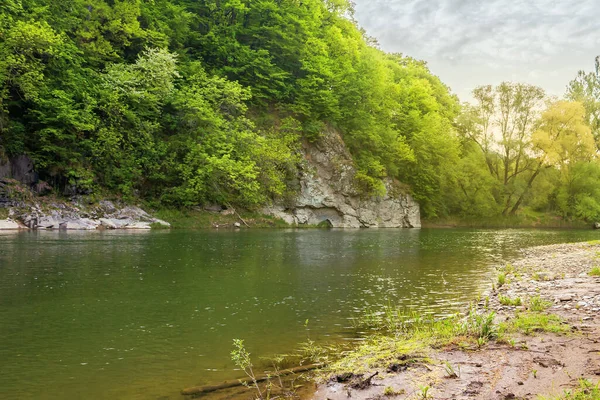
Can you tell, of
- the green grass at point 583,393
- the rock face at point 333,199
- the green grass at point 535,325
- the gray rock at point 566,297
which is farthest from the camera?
→ the rock face at point 333,199

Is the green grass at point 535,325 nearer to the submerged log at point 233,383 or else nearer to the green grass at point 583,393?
the green grass at point 583,393

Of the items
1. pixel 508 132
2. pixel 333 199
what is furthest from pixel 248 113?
pixel 508 132

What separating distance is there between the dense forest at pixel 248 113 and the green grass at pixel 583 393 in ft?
123

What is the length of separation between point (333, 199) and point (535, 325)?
46.7m

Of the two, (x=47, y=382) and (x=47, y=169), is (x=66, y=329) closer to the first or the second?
(x=47, y=382)

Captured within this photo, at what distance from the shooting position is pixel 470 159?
6744 centimetres

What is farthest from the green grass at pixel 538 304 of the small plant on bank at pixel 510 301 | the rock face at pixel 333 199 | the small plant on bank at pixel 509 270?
the rock face at pixel 333 199

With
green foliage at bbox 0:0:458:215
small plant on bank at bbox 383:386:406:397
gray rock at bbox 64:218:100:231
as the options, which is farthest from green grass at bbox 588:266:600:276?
green foliage at bbox 0:0:458:215

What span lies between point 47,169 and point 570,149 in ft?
219

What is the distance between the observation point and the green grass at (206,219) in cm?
4050

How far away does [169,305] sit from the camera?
10.6 m

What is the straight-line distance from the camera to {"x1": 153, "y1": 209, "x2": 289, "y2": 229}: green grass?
40500mm

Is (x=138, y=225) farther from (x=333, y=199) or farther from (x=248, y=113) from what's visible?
(x=333, y=199)

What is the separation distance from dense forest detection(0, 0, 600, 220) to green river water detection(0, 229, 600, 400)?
62.2 ft
